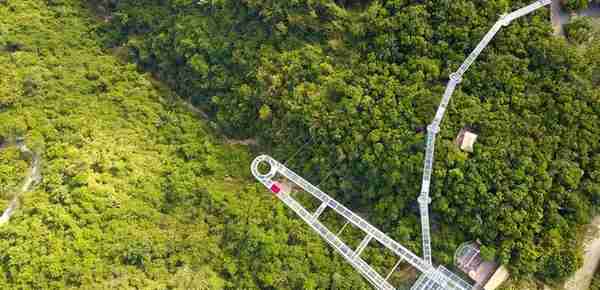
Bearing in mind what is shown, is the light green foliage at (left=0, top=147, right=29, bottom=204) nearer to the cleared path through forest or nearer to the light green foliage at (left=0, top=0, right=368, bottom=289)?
the light green foliage at (left=0, top=0, right=368, bottom=289)

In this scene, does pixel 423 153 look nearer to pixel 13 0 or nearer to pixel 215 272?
pixel 215 272

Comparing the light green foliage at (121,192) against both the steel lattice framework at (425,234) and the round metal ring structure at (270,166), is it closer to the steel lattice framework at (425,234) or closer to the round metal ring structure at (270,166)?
the round metal ring structure at (270,166)

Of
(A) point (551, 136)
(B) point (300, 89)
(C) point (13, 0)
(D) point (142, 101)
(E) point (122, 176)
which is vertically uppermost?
(A) point (551, 136)

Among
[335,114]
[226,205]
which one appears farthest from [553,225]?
[226,205]

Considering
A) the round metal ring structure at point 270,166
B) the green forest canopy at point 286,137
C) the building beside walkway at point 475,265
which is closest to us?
the green forest canopy at point 286,137

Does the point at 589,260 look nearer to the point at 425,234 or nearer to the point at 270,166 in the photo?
the point at 425,234

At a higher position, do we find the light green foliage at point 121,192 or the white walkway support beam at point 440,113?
the white walkway support beam at point 440,113

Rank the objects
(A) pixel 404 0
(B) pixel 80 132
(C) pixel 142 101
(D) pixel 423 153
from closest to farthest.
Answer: (D) pixel 423 153
(A) pixel 404 0
(B) pixel 80 132
(C) pixel 142 101

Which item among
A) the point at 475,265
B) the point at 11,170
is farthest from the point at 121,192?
the point at 475,265

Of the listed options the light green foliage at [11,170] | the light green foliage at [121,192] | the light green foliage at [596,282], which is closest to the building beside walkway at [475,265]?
the light green foliage at [596,282]
